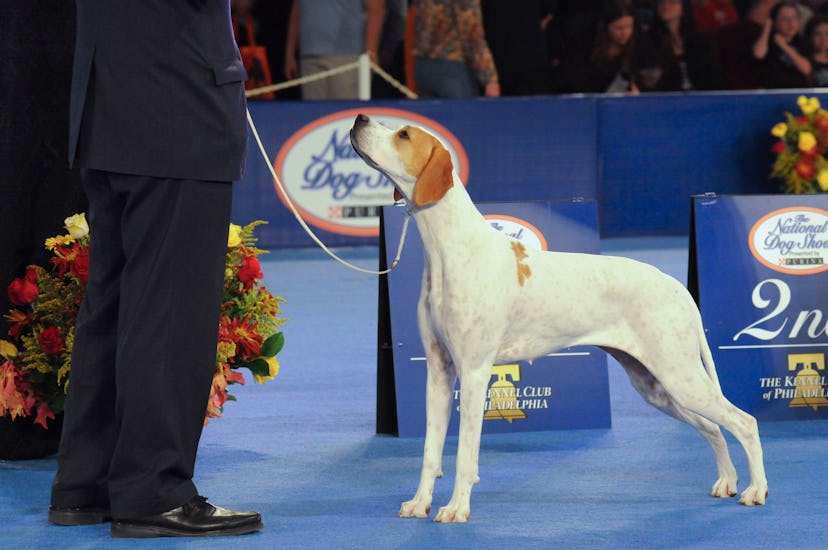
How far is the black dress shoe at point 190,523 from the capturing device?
3.86 metres

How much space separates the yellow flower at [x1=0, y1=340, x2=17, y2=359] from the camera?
485 centimetres

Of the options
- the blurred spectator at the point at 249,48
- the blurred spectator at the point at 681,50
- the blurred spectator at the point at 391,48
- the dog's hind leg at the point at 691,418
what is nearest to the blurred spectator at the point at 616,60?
the blurred spectator at the point at 681,50

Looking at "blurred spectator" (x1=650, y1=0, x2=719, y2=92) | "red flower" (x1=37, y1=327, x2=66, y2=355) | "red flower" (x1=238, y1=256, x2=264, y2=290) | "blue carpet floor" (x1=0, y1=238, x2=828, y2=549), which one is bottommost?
"blue carpet floor" (x1=0, y1=238, x2=828, y2=549)

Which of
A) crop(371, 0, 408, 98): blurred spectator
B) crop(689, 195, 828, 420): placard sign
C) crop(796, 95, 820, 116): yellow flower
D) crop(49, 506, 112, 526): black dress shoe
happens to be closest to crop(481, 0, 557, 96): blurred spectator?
crop(371, 0, 408, 98): blurred spectator

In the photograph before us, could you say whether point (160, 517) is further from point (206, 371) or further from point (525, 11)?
point (525, 11)

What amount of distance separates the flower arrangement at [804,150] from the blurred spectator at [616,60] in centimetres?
183

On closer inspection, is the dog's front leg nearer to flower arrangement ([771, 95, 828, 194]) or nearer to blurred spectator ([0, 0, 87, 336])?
blurred spectator ([0, 0, 87, 336])

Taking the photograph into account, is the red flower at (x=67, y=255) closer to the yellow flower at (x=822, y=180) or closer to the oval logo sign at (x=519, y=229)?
the oval logo sign at (x=519, y=229)

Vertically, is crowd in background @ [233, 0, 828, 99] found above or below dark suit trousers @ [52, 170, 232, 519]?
above

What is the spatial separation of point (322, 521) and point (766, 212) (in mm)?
2609

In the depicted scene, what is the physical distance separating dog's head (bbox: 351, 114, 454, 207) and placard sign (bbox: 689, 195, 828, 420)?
193cm

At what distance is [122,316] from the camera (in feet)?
12.6

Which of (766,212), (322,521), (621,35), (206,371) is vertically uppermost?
(621,35)

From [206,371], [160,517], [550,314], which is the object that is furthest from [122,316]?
[550,314]
